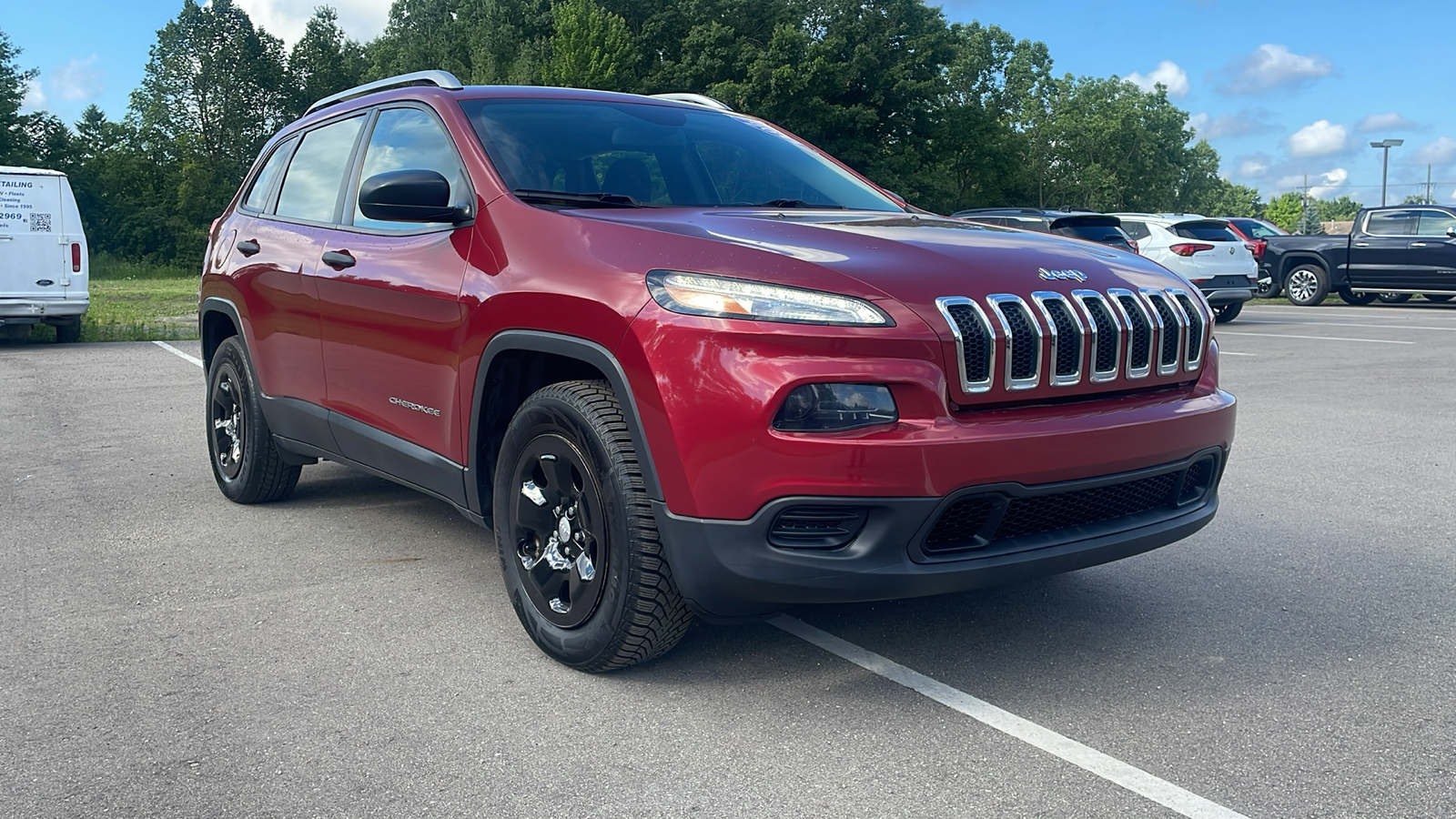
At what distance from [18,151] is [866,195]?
56002 mm

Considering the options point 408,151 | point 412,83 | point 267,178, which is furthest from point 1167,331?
point 267,178

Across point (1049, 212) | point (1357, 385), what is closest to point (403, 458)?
point (1357, 385)

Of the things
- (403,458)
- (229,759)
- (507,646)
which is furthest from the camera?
(403,458)

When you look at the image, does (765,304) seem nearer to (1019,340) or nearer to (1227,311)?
(1019,340)

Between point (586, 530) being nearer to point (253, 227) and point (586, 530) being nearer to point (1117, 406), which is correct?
point (1117, 406)

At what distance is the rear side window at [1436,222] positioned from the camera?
20.2m

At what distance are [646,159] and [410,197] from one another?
868 mm

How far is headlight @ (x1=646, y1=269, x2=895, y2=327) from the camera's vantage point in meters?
2.89

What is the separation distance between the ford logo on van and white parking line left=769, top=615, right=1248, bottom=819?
A: 112 cm

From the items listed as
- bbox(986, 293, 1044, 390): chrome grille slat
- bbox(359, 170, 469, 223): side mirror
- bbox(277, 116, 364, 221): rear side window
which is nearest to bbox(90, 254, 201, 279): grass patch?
bbox(277, 116, 364, 221): rear side window

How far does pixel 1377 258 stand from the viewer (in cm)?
2094

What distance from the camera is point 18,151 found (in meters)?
50.9

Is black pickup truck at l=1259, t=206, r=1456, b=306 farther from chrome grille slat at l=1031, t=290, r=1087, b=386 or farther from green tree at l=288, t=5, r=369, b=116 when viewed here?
green tree at l=288, t=5, r=369, b=116

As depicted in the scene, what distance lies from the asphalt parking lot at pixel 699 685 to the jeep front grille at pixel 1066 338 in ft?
2.78
